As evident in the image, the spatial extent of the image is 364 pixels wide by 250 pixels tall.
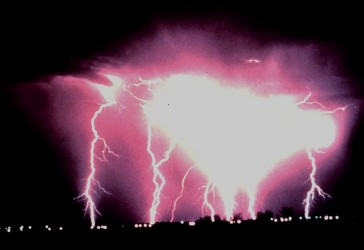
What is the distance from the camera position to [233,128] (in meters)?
13.2

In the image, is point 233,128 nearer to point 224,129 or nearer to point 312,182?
point 224,129

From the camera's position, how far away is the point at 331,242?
258 inches

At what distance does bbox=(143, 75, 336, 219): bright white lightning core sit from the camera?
486 inches

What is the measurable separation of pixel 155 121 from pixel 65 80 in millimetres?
3297

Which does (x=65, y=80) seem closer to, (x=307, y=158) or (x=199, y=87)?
(x=199, y=87)

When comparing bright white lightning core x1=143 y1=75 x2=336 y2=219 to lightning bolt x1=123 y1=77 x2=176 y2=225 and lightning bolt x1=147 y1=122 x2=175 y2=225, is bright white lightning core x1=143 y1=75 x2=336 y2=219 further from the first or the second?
lightning bolt x1=147 y1=122 x2=175 y2=225

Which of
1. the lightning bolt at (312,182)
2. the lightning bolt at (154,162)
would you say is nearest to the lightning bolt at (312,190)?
the lightning bolt at (312,182)

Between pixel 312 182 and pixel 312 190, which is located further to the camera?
pixel 312 182

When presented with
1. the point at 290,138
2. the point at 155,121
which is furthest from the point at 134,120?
the point at 290,138

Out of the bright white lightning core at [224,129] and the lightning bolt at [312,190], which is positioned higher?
the bright white lightning core at [224,129]

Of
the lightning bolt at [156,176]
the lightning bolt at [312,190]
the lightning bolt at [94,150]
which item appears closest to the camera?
the lightning bolt at [94,150]

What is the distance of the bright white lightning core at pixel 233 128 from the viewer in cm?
1234

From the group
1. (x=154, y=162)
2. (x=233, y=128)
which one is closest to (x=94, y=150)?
(x=154, y=162)

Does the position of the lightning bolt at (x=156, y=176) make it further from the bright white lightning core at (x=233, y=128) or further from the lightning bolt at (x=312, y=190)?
the lightning bolt at (x=312, y=190)
